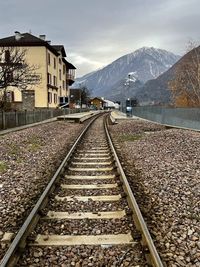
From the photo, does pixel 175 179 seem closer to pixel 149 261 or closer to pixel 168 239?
pixel 168 239

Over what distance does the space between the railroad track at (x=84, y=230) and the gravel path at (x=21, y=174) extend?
0.38 meters

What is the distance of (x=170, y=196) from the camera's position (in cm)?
727

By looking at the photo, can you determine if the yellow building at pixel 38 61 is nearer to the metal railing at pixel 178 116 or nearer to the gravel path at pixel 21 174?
the metal railing at pixel 178 116

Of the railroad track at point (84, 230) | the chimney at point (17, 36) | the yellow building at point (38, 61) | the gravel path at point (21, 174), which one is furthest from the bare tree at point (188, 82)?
the railroad track at point (84, 230)

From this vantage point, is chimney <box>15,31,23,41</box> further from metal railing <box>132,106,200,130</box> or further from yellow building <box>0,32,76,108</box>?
metal railing <box>132,106,200,130</box>

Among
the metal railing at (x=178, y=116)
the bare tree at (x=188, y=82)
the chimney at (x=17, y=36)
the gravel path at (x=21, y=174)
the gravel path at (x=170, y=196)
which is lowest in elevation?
the gravel path at (x=21, y=174)

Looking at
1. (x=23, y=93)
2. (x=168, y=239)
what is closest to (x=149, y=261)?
(x=168, y=239)

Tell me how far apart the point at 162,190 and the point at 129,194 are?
3.97 ft

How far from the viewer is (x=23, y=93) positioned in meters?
56.2

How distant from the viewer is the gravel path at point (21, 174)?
6281 mm

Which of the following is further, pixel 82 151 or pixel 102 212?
pixel 82 151

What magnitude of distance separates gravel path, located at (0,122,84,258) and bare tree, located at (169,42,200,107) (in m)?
44.2

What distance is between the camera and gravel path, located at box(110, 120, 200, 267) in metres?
4.83

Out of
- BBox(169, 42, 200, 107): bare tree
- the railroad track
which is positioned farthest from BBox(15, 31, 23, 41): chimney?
the railroad track
